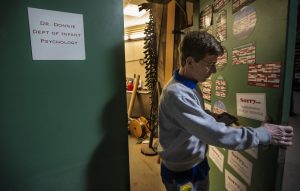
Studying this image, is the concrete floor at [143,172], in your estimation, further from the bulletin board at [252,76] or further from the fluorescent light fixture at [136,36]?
the fluorescent light fixture at [136,36]

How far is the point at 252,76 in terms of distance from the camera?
1.02 metres

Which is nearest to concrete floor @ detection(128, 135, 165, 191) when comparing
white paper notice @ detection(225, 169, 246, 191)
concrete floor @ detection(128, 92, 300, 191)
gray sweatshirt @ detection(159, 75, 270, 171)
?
concrete floor @ detection(128, 92, 300, 191)

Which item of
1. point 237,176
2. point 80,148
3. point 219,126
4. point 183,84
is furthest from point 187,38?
point 237,176

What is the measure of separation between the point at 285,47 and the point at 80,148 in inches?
40.8

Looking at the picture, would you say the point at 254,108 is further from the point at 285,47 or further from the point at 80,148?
the point at 80,148

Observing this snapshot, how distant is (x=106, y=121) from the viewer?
1054mm

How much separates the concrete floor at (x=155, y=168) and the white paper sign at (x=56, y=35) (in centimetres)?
177

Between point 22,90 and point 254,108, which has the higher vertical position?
point 22,90

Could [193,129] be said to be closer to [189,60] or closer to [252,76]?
[189,60]

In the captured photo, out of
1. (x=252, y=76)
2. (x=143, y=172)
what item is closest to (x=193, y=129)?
(x=252, y=76)

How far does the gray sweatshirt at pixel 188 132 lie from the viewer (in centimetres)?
82

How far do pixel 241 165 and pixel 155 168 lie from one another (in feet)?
5.88

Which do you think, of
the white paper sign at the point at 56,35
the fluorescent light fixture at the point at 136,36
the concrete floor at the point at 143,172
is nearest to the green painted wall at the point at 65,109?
the white paper sign at the point at 56,35

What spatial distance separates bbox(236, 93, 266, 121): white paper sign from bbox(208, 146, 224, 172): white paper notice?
0.41m
